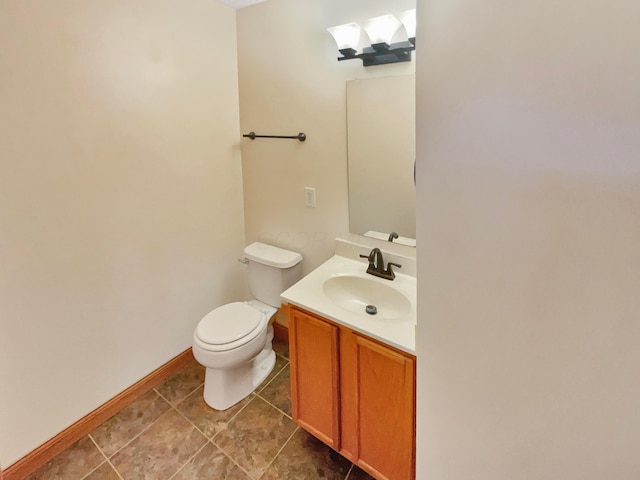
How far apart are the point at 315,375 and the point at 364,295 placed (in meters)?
0.45

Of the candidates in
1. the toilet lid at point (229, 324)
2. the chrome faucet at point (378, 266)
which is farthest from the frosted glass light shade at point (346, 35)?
the toilet lid at point (229, 324)

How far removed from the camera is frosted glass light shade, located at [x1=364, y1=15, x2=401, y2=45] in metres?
1.37

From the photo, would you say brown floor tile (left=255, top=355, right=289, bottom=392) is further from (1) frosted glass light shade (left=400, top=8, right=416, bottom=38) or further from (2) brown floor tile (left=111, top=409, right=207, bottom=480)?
(1) frosted glass light shade (left=400, top=8, right=416, bottom=38)

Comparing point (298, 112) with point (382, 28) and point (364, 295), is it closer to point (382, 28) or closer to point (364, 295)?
point (382, 28)

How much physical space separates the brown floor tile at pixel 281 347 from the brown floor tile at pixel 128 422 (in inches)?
29.9

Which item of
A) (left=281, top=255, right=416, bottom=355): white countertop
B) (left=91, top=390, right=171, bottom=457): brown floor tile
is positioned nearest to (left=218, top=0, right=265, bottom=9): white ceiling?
(left=281, top=255, right=416, bottom=355): white countertop

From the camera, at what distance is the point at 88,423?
1.71m

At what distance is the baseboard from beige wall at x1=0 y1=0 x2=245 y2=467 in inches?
1.7

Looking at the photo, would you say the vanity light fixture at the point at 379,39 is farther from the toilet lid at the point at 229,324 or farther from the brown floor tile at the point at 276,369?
the brown floor tile at the point at 276,369

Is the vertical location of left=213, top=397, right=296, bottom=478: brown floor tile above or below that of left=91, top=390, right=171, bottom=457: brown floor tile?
below

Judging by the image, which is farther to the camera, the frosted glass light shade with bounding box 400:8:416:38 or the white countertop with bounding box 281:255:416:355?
the frosted glass light shade with bounding box 400:8:416:38

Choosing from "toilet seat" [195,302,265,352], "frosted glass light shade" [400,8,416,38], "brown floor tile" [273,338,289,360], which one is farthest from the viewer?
"brown floor tile" [273,338,289,360]

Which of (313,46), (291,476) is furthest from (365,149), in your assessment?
(291,476)

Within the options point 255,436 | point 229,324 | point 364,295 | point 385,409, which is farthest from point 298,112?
point 255,436
